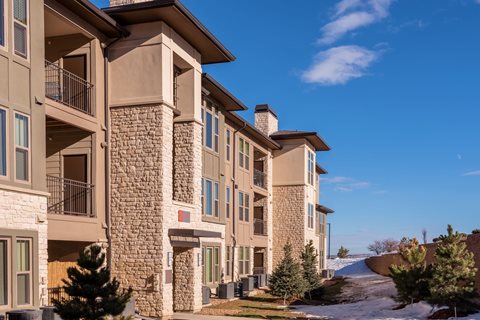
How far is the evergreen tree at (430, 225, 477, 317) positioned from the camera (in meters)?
19.8

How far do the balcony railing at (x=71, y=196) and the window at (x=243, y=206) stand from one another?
1602cm

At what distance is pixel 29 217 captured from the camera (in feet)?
46.2

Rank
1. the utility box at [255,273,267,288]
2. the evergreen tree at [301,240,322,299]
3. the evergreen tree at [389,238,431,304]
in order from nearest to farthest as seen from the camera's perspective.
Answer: the evergreen tree at [389,238,431,304] → the evergreen tree at [301,240,322,299] → the utility box at [255,273,267,288]

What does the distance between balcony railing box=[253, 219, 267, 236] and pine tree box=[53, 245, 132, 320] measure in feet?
87.9

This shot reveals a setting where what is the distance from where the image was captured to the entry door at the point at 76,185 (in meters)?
18.8

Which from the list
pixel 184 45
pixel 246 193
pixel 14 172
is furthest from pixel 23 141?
pixel 246 193

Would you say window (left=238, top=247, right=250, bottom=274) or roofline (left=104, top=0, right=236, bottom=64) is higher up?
roofline (left=104, top=0, right=236, bottom=64)

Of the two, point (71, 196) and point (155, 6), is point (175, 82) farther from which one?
point (71, 196)

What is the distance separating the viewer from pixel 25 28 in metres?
14.5

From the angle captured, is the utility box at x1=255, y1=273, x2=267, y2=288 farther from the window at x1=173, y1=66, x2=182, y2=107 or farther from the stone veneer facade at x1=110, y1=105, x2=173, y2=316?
the window at x1=173, y1=66, x2=182, y2=107

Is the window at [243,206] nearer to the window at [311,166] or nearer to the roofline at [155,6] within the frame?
the window at [311,166]

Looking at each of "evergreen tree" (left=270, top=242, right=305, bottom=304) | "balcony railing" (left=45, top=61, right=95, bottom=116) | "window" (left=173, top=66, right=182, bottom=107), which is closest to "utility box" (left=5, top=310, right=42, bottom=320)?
"balcony railing" (left=45, top=61, right=95, bottom=116)

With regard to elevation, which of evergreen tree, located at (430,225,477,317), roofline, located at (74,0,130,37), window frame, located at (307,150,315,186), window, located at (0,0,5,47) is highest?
roofline, located at (74,0,130,37)

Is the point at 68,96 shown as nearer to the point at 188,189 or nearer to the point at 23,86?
the point at 23,86
